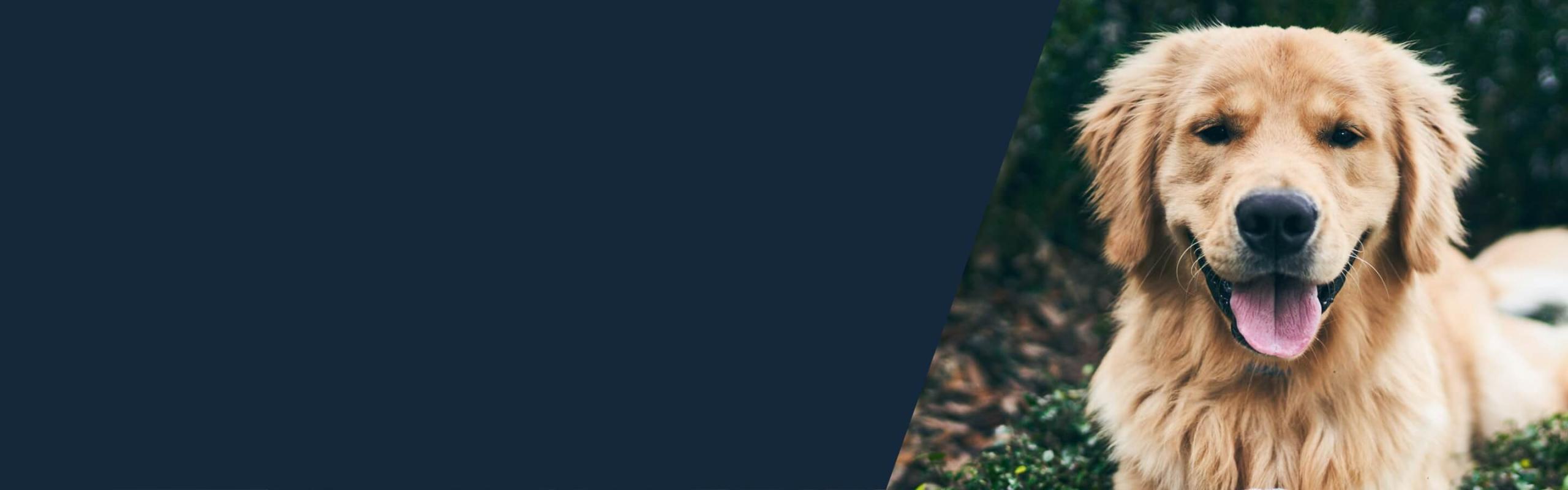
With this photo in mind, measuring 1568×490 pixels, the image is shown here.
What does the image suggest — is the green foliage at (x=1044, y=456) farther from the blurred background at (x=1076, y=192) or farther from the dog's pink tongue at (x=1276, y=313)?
the dog's pink tongue at (x=1276, y=313)

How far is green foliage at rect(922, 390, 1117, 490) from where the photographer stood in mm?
3041

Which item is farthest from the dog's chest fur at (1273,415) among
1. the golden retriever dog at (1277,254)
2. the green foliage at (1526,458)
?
the green foliage at (1526,458)

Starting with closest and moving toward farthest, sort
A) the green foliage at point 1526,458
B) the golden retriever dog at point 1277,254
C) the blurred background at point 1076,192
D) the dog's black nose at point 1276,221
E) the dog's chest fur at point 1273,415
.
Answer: the dog's black nose at point 1276,221 → the golden retriever dog at point 1277,254 → the dog's chest fur at point 1273,415 → the green foliage at point 1526,458 → the blurred background at point 1076,192

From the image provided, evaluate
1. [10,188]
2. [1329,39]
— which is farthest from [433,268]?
[1329,39]

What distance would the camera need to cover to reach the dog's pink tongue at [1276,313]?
248 cm

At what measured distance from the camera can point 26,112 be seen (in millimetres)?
3316

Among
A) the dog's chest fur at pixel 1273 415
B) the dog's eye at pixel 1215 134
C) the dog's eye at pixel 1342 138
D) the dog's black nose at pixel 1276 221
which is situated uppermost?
the dog's eye at pixel 1342 138

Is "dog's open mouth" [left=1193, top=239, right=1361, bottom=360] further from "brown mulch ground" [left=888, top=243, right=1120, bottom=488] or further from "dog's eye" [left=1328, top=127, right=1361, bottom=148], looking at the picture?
"brown mulch ground" [left=888, top=243, right=1120, bottom=488]

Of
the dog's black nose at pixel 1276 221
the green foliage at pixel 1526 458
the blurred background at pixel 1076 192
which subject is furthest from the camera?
the blurred background at pixel 1076 192

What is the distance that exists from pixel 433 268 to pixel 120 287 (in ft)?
2.43

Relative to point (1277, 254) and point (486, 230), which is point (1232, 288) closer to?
point (1277, 254)

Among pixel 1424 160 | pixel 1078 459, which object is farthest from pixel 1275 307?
pixel 1078 459

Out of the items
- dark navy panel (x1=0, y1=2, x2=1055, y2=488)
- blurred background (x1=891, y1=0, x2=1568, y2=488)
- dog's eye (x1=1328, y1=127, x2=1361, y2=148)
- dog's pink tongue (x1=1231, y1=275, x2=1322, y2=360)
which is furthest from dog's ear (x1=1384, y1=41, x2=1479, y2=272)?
dark navy panel (x1=0, y1=2, x2=1055, y2=488)

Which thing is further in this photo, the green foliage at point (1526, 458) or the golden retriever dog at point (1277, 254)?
the green foliage at point (1526, 458)
